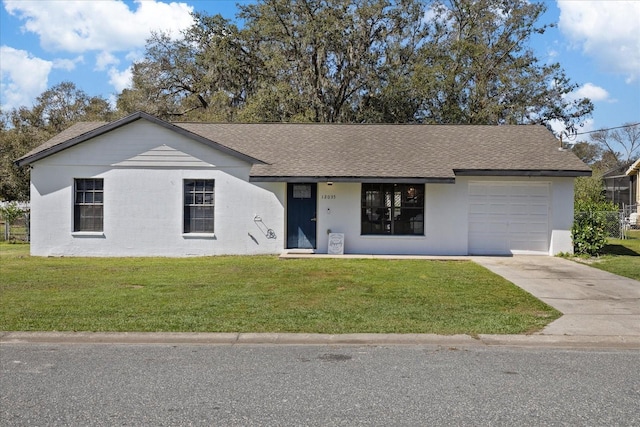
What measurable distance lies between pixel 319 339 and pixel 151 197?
453 inches

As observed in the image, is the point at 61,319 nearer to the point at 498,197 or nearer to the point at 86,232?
the point at 86,232

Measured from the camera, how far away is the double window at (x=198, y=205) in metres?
17.4

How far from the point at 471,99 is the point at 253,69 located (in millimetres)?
13273

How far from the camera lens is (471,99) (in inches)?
1291

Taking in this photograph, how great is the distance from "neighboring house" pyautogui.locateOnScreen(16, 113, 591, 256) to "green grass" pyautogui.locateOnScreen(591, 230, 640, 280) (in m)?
1.41

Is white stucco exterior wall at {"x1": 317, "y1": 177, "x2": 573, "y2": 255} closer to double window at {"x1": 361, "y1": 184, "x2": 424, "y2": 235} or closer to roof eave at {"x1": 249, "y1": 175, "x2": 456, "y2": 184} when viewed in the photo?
double window at {"x1": 361, "y1": 184, "x2": 424, "y2": 235}

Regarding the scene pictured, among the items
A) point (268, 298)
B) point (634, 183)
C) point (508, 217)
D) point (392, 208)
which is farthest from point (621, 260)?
point (634, 183)

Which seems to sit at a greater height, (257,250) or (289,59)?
(289,59)

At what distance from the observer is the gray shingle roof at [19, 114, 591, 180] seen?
1678 cm

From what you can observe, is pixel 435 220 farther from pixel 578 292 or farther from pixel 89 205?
pixel 89 205

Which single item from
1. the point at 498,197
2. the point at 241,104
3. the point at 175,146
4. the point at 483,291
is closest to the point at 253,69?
the point at 241,104

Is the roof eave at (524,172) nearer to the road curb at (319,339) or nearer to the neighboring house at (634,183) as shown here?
the road curb at (319,339)

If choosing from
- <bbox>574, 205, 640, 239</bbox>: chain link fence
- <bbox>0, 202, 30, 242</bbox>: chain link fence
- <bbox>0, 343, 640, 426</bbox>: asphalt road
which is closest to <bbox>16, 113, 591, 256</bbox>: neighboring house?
<bbox>574, 205, 640, 239</bbox>: chain link fence

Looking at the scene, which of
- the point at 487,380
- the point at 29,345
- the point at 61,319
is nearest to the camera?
the point at 487,380
